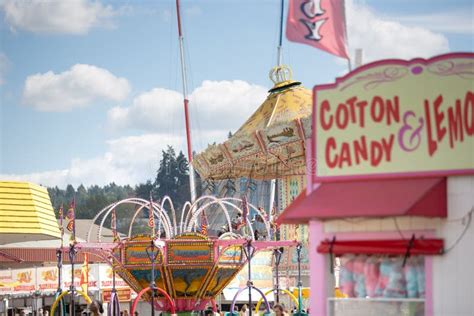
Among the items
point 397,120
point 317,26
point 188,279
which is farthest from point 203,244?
point 397,120

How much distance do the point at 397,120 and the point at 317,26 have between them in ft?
5.24

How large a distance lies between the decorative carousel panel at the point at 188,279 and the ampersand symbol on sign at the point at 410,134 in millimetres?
16762

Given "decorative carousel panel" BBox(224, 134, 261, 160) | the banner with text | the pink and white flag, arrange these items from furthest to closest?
"decorative carousel panel" BBox(224, 134, 261, 160) → the pink and white flag → the banner with text

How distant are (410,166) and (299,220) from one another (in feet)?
4.74

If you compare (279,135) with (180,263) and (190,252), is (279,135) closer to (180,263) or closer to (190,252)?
(190,252)

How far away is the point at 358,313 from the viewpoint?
1399cm

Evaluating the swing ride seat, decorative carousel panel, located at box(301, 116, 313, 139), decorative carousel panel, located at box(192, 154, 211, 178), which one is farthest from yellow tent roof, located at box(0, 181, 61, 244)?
decorative carousel panel, located at box(301, 116, 313, 139)

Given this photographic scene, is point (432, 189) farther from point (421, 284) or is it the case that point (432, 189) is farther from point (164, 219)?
point (164, 219)

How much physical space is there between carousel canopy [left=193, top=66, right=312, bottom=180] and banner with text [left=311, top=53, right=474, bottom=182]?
18964mm

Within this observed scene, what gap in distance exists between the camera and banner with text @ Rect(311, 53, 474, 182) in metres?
13.5

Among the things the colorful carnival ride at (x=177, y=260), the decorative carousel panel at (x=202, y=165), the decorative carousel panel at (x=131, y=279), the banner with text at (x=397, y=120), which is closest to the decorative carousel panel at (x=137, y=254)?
the colorful carnival ride at (x=177, y=260)

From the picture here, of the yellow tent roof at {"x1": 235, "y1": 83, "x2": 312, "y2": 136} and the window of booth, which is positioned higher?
the yellow tent roof at {"x1": 235, "y1": 83, "x2": 312, "y2": 136}

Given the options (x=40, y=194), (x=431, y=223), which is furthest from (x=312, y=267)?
(x=40, y=194)

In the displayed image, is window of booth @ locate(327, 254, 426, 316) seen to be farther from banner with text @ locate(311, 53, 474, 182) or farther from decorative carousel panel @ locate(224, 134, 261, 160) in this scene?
decorative carousel panel @ locate(224, 134, 261, 160)
